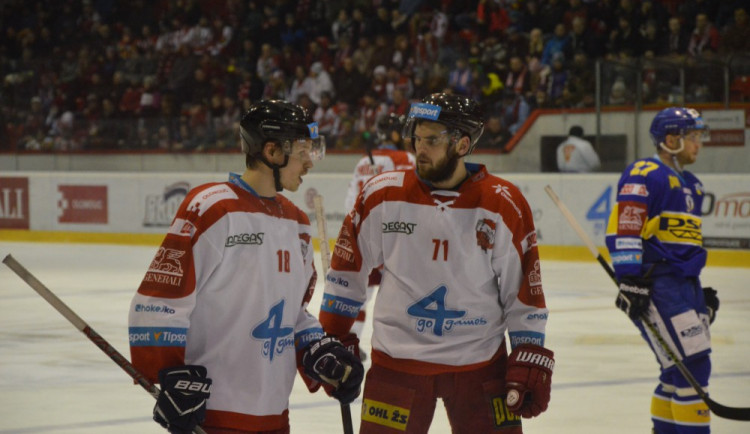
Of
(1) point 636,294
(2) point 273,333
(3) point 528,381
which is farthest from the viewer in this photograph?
(1) point 636,294

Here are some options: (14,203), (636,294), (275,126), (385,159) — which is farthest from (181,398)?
(14,203)

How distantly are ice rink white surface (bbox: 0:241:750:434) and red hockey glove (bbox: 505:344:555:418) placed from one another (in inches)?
89.0

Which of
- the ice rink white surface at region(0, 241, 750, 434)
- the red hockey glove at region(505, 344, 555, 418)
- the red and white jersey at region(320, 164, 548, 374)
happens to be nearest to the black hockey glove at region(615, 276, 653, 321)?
the ice rink white surface at region(0, 241, 750, 434)

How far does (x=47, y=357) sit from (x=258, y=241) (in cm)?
487

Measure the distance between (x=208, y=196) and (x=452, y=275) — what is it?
75 cm

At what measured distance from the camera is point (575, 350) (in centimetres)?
753

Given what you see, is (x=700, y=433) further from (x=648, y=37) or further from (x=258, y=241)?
(x=648, y=37)

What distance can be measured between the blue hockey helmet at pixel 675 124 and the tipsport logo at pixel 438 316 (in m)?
2.02

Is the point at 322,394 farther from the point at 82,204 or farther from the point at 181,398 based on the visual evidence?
the point at 82,204

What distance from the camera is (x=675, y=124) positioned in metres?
4.91

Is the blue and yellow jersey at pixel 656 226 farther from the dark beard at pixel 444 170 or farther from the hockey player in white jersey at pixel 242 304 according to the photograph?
the hockey player in white jersey at pixel 242 304

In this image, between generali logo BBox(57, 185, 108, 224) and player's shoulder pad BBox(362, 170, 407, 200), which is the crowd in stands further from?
player's shoulder pad BBox(362, 170, 407, 200)

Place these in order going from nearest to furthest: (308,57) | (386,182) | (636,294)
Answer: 1. (386,182)
2. (636,294)
3. (308,57)

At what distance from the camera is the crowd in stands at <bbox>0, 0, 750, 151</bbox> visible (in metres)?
14.6
